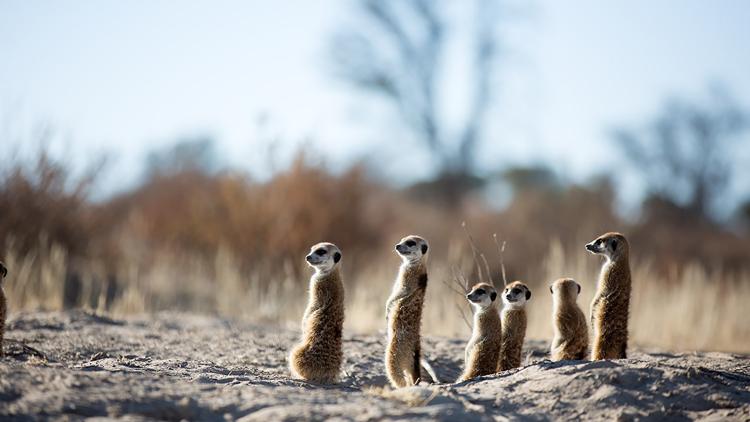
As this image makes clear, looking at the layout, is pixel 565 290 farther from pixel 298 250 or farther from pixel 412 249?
pixel 298 250

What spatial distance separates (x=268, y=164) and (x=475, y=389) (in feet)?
29.2

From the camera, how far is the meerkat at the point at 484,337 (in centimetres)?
452

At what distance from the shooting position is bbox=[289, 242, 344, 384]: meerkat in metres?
4.43

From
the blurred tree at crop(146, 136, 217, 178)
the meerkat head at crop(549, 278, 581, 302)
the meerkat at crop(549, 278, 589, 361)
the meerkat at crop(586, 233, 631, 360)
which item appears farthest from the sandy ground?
the blurred tree at crop(146, 136, 217, 178)

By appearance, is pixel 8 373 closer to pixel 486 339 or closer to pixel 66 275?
pixel 486 339

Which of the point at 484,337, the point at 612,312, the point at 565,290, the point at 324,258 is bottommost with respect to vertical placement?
the point at 484,337

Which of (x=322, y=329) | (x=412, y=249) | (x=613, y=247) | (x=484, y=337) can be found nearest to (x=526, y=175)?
(x=613, y=247)

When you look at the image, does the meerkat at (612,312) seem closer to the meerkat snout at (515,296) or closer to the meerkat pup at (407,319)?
the meerkat snout at (515,296)

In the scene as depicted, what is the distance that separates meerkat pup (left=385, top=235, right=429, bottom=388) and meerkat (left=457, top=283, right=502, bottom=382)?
27cm

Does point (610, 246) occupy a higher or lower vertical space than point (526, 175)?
lower

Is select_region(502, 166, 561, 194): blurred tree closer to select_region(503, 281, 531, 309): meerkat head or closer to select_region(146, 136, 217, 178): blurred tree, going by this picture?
select_region(146, 136, 217, 178): blurred tree

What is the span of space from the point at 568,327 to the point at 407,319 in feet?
2.86

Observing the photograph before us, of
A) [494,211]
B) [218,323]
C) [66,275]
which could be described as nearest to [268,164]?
[66,275]

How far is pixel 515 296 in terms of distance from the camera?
185 inches
